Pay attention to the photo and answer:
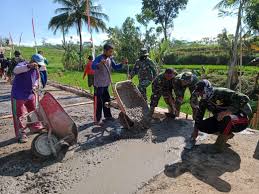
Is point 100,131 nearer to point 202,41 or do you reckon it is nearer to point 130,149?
point 130,149

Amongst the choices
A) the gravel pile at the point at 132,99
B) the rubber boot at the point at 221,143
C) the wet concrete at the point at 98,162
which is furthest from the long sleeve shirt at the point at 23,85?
the rubber boot at the point at 221,143

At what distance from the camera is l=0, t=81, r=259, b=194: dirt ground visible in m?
4.52

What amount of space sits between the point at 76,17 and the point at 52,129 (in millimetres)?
26696

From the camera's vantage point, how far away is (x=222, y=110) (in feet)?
18.4

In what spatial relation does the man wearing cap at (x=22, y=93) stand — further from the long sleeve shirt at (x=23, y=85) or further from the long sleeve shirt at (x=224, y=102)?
the long sleeve shirt at (x=224, y=102)

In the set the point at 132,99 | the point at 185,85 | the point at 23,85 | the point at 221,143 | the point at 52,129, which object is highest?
the point at 23,85

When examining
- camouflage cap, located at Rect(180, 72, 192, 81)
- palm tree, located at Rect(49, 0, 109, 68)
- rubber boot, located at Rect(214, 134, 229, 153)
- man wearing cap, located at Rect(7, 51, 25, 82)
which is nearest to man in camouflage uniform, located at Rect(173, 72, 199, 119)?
camouflage cap, located at Rect(180, 72, 192, 81)

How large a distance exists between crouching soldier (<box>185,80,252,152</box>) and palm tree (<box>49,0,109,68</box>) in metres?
25.2

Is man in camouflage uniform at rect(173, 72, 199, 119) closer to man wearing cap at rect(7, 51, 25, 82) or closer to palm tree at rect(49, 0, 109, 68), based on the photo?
man wearing cap at rect(7, 51, 25, 82)

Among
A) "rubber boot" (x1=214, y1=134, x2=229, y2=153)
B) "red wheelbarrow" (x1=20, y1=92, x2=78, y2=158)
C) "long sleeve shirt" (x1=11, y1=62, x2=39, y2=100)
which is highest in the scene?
"long sleeve shirt" (x1=11, y1=62, x2=39, y2=100)

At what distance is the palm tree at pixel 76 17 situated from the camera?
100 feet

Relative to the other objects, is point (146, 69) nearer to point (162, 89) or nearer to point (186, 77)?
point (162, 89)

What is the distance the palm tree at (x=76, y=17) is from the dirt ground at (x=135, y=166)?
965 inches

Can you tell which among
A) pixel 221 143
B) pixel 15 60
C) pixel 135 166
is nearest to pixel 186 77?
pixel 221 143
